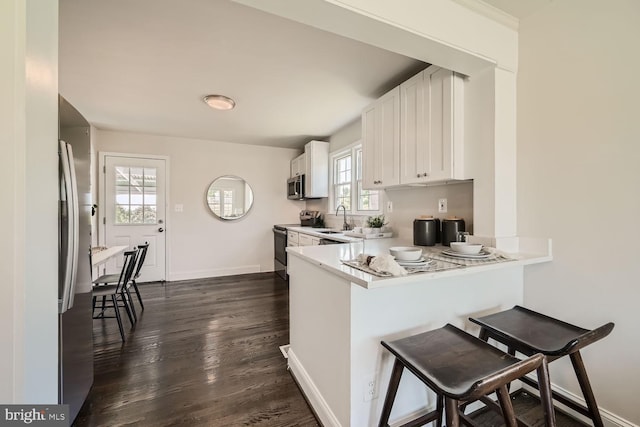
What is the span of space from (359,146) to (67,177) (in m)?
2.91

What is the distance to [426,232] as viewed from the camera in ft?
6.66

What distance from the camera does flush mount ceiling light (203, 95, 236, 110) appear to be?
2.68m

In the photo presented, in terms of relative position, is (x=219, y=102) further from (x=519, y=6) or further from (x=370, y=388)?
(x=370, y=388)

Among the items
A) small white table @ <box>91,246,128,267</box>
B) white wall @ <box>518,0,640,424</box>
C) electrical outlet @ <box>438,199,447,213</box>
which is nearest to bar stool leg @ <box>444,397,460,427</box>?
white wall @ <box>518,0,640,424</box>

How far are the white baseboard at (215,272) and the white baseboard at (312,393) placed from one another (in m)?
2.97

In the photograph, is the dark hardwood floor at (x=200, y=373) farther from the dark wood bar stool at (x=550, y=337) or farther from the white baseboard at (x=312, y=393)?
the dark wood bar stool at (x=550, y=337)

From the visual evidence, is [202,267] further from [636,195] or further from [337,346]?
[636,195]

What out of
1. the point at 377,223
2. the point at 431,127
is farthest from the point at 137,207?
the point at 431,127

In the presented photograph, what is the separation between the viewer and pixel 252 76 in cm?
229

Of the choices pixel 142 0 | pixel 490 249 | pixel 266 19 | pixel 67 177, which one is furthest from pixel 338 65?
pixel 67 177

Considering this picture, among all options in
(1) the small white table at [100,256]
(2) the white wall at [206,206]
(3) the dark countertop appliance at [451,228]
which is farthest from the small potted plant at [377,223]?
(1) the small white table at [100,256]

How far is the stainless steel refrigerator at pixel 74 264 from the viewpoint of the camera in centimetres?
108

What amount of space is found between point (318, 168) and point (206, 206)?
6.96ft

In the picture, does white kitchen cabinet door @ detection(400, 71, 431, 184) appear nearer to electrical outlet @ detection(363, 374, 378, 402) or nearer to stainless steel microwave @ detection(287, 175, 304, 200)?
electrical outlet @ detection(363, 374, 378, 402)
